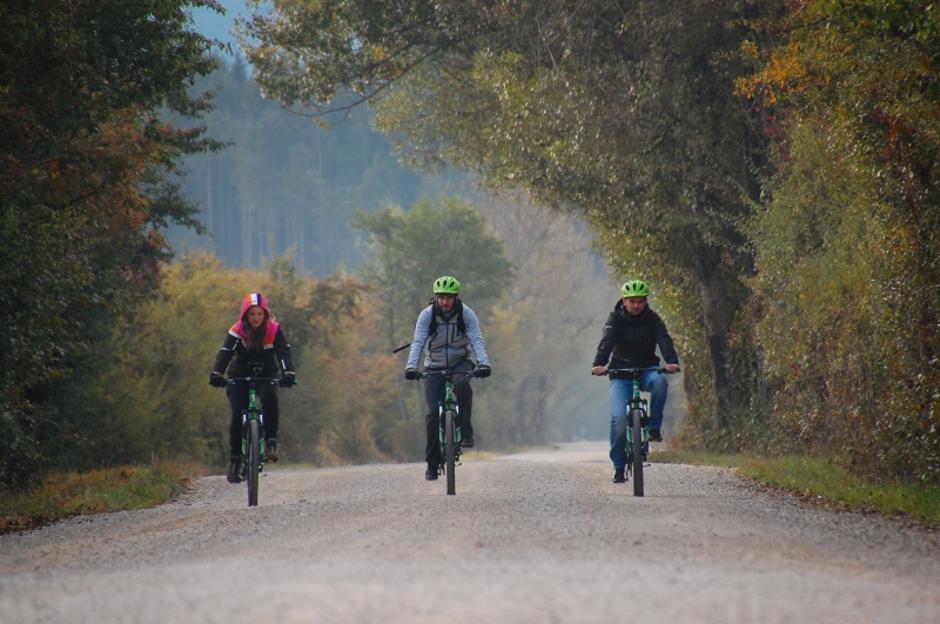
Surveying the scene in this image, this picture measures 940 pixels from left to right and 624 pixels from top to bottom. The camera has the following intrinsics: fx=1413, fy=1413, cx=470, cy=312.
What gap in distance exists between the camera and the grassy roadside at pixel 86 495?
635 inches

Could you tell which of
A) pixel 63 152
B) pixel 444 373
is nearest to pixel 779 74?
pixel 444 373

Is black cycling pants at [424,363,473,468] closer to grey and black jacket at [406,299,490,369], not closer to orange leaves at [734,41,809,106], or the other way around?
grey and black jacket at [406,299,490,369]

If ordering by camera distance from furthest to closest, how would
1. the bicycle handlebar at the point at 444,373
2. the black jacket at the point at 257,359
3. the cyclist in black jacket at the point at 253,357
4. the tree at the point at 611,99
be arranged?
the tree at the point at 611,99 → the bicycle handlebar at the point at 444,373 → the black jacket at the point at 257,359 → the cyclist in black jacket at the point at 253,357

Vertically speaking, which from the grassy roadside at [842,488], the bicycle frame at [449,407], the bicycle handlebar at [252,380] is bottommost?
the grassy roadside at [842,488]

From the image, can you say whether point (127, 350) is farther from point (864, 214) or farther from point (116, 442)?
point (864, 214)

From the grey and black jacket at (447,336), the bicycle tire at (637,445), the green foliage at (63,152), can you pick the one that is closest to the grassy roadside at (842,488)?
the bicycle tire at (637,445)

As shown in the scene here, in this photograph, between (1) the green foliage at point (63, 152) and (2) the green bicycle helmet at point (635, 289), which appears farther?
(1) the green foliage at point (63, 152)

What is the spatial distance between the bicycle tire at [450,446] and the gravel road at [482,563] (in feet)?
1.09

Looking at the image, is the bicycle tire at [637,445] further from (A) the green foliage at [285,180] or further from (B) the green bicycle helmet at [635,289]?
(A) the green foliage at [285,180]

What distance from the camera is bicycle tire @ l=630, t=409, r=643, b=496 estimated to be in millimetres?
14812

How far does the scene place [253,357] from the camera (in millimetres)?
15312

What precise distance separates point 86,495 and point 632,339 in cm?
761

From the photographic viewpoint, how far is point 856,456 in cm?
1791

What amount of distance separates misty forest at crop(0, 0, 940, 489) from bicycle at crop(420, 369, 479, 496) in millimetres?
4994
